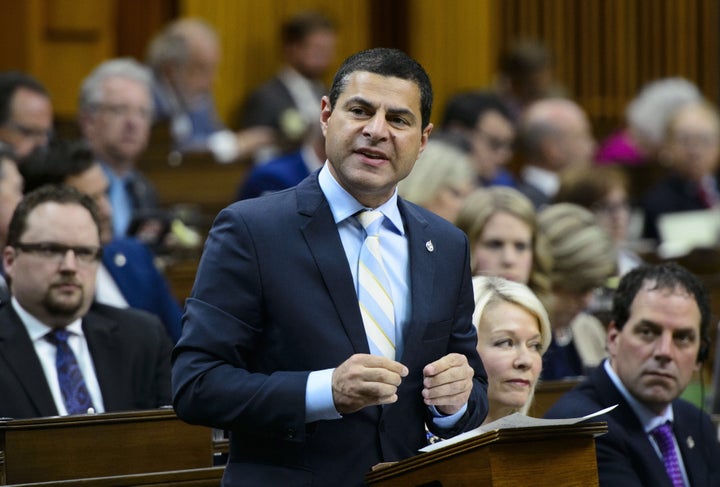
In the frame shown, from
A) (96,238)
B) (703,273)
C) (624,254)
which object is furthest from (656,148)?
(96,238)

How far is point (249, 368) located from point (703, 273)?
4.78 m

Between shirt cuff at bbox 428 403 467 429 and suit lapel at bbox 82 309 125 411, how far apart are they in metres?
1.62

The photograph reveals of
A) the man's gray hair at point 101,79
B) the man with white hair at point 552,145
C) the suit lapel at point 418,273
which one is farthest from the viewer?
the man with white hair at point 552,145

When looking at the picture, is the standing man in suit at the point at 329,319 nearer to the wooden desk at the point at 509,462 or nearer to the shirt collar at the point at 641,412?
the wooden desk at the point at 509,462

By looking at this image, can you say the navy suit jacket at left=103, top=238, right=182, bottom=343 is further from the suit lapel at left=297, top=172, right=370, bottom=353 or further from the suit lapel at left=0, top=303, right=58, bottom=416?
the suit lapel at left=297, top=172, right=370, bottom=353

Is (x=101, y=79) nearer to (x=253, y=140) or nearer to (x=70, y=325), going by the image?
(x=253, y=140)

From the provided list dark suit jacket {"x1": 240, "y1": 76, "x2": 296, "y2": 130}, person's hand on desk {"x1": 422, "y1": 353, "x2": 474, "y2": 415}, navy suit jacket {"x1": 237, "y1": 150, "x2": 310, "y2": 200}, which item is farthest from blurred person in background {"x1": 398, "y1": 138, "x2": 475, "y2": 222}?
person's hand on desk {"x1": 422, "y1": 353, "x2": 474, "y2": 415}

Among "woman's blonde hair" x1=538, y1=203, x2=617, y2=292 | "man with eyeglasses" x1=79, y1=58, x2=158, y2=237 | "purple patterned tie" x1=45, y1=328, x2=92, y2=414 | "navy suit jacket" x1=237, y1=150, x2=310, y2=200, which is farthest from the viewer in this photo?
"navy suit jacket" x1=237, y1=150, x2=310, y2=200

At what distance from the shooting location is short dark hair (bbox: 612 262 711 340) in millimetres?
4090

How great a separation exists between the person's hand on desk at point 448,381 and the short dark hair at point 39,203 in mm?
1928

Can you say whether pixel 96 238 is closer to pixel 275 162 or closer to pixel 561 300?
pixel 561 300

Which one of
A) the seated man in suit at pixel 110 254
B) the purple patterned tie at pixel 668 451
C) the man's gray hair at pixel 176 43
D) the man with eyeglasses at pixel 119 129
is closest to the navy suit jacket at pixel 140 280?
the seated man in suit at pixel 110 254

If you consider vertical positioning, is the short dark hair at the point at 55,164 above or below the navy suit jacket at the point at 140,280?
above

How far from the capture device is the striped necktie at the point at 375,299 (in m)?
2.81
